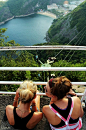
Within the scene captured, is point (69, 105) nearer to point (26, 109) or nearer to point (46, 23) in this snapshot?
point (26, 109)

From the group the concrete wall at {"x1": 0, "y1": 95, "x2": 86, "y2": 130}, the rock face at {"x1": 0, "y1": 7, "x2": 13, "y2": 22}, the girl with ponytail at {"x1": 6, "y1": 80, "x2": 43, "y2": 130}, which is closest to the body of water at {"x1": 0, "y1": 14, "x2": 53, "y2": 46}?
the rock face at {"x1": 0, "y1": 7, "x2": 13, "y2": 22}

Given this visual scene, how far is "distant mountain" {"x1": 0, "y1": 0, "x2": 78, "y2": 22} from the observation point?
5282 cm

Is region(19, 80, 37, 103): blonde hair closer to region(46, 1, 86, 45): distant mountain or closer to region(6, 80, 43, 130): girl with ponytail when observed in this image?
region(6, 80, 43, 130): girl with ponytail

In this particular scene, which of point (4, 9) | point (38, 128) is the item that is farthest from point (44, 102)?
point (4, 9)

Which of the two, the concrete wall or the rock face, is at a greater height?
the rock face

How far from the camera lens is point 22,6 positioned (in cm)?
5516

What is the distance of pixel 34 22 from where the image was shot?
144ft

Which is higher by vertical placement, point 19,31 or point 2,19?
point 2,19

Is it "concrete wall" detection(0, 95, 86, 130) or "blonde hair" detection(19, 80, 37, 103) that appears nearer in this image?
"blonde hair" detection(19, 80, 37, 103)

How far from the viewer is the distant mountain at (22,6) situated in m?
52.8

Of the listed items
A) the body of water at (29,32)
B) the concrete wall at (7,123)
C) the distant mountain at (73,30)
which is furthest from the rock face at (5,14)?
the concrete wall at (7,123)

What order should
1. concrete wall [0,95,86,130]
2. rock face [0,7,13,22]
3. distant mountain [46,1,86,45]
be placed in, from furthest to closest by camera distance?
rock face [0,7,13,22] < distant mountain [46,1,86,45] < concrete wall [0,95,86,130]

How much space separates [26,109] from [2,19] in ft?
167

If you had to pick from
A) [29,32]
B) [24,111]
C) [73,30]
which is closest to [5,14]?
[29,32]
